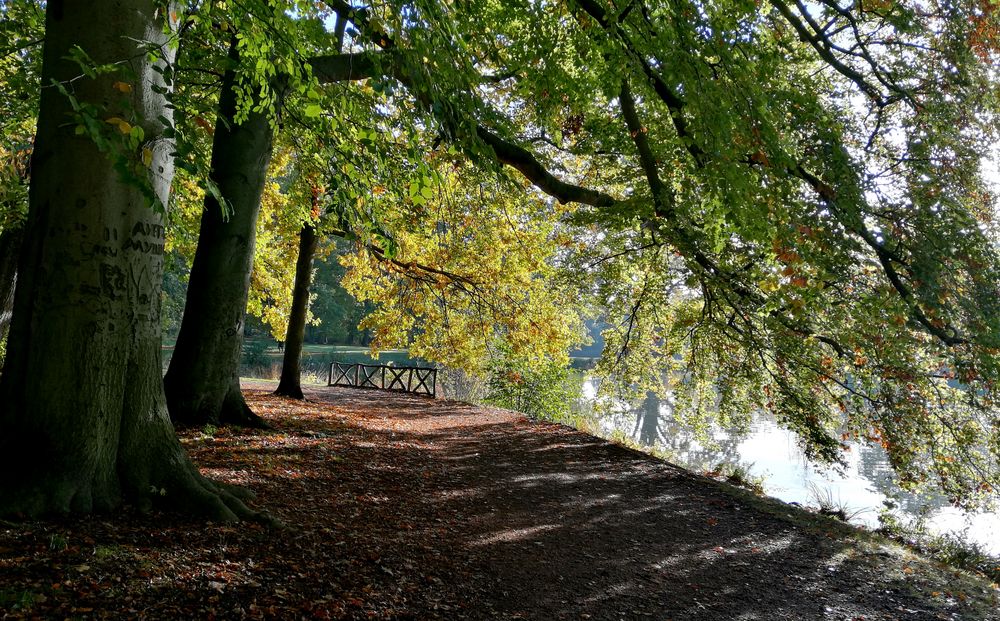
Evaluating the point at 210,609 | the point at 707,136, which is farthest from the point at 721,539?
the point at 210,609

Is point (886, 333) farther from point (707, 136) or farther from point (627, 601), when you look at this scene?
point (627, 601)

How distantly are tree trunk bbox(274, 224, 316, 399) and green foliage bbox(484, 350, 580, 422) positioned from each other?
6.02 m

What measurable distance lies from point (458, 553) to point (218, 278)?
4.30 m

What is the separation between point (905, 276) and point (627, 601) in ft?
21.4

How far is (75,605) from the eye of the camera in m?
2.52

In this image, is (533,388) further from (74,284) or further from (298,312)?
(74,284)

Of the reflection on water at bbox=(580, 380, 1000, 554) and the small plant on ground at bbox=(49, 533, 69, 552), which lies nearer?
the small plant on ground at bbox=(49, 533, 69, 552)

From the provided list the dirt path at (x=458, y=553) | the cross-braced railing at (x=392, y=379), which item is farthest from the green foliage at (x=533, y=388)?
the dirt path at (x=458, y=553)

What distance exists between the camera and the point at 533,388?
1738cm

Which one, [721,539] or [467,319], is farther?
[467,319]

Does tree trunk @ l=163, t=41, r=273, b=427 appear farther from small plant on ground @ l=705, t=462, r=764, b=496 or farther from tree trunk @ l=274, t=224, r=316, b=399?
small plant on ground @ l=705, t=462, r=764, b=496

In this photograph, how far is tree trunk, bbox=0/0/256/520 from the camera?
3.34 metres

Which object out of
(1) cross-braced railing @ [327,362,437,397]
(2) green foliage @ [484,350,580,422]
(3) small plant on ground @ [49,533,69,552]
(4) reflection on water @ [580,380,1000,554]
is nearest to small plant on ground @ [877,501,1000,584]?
(4) reflection on water @ [580,380,1000,554]

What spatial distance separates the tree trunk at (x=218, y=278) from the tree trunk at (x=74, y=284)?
3247 mm
